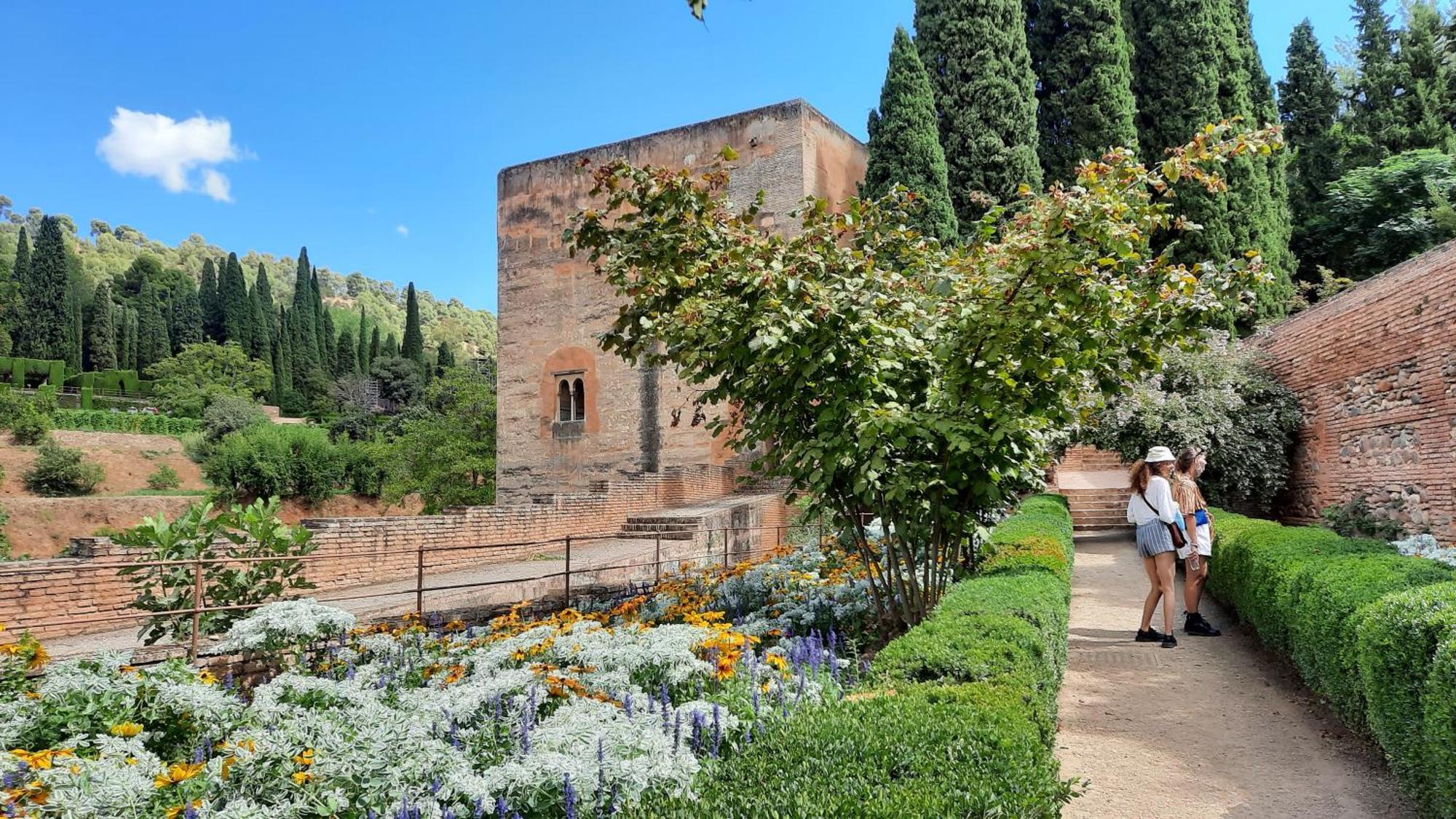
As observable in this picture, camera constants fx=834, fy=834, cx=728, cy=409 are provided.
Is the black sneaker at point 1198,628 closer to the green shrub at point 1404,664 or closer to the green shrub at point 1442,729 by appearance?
the green shrub at point 1404,664

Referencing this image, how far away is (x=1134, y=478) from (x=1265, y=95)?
2165 cm

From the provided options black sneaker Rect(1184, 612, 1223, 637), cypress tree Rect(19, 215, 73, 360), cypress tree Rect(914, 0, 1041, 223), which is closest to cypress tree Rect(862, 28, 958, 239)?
cypress tree Rect(914, 0, 1041, 223)

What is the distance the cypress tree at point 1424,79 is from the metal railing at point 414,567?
19823mm

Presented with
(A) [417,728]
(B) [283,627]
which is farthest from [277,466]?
(A) [417,728]

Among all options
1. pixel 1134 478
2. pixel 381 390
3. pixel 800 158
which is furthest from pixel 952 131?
pixel 381 390

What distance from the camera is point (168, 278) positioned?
76812 mm

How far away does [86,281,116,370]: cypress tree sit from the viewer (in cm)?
5478

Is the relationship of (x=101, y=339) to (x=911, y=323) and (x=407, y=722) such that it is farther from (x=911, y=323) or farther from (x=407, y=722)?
(x=407, y=722)

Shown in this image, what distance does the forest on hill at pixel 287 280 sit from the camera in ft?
302

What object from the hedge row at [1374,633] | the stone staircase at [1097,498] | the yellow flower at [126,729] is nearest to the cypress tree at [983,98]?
the stone staircase at [1097,498]

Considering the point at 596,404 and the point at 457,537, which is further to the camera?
the point at 596,404

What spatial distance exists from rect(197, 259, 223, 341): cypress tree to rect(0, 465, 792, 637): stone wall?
58.6 m

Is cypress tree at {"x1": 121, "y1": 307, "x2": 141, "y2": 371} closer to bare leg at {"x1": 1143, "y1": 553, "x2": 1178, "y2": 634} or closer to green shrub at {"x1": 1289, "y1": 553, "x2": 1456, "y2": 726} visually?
bare leg at {"x1": 1143, "y1": 553, "x2": 1178, "y2": 634}

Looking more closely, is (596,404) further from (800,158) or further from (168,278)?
(168,278)
